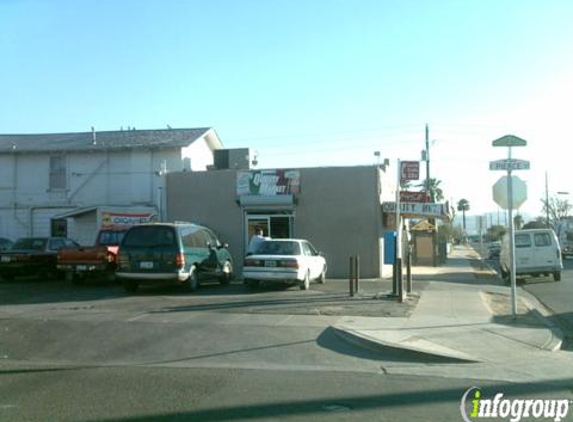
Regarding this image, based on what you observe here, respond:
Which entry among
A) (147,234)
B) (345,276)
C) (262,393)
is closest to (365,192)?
(345,276)

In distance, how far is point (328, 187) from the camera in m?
23.3

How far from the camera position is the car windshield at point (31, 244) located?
22.7m

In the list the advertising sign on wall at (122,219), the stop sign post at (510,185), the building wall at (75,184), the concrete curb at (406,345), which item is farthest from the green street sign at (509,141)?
the building wall at (75,184)

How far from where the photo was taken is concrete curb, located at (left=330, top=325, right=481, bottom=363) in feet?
29.8

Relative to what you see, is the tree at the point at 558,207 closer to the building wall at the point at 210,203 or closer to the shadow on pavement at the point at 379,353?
the building wall at the point at 210,203

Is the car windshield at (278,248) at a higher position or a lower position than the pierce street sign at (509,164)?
lower

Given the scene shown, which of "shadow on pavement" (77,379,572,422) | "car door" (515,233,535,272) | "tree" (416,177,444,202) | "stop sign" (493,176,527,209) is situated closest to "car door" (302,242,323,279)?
"stop sign" (493,176,527,209)

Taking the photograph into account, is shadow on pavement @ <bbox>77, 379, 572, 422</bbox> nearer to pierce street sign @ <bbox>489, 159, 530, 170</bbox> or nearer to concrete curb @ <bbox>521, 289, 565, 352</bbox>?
concrete curb @ <bbox>521, 289, 565, 352</bbox>

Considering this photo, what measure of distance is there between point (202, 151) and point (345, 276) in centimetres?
1087

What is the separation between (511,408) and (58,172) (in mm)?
25272

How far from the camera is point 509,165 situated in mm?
12992

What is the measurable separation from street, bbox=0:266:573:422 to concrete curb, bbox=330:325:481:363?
115 millimetres

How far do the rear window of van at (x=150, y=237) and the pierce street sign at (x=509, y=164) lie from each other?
328 inches

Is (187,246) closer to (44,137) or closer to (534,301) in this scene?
(534,301)
